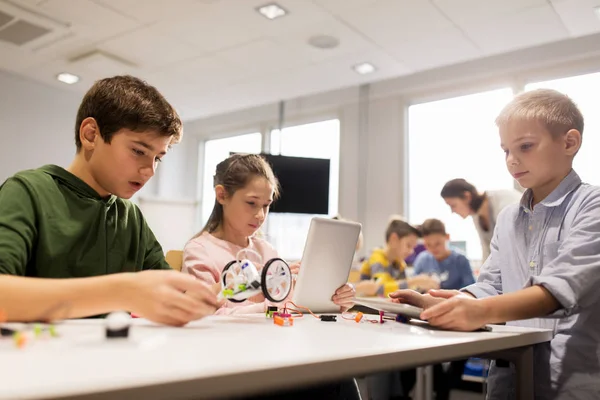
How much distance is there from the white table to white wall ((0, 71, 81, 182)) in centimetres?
496

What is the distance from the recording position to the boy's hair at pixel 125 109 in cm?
113

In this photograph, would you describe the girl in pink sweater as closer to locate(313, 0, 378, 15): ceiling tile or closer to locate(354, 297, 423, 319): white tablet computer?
locate(354, 297, 423, 319): white tablet computer

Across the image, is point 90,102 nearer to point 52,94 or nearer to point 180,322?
point 180,322

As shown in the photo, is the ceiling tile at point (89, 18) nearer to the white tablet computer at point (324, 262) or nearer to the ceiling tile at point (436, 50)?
the ceiling tile at point (436, 50)

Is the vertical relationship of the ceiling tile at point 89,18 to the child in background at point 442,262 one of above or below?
above

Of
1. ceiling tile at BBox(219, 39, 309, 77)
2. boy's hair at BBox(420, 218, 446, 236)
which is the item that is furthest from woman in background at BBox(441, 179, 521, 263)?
ceiling tile at BBox(219, 39, 309, 77)

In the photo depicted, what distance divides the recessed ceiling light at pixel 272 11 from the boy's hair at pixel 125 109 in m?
2.80

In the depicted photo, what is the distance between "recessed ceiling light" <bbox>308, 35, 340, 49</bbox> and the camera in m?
4.30

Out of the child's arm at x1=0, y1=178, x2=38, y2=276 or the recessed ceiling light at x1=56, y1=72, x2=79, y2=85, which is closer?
the child's arm at x1=0, y1=178, x2=38, y2=276

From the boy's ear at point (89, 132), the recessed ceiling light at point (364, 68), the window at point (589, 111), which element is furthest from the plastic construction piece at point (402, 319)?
the recessed ceiling light at point (364, 68)

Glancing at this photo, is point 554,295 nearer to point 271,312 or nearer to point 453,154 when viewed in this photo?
point 271,312

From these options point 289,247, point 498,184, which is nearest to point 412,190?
point 498,184

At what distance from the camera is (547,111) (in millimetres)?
1217

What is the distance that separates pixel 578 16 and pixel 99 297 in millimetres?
4293
